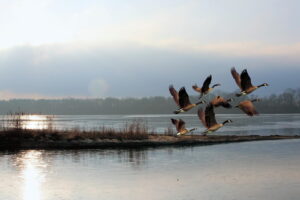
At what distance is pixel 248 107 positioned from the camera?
2.36 m

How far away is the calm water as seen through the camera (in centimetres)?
2539

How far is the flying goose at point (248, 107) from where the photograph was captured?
228 centimetres

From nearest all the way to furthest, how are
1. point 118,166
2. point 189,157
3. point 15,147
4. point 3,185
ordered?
point 3,185
point 118,166
point 189,157
point 15,147

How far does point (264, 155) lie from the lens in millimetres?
42594

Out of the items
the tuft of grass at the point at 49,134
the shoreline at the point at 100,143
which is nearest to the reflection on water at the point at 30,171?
the shoreline at the point at 100,143

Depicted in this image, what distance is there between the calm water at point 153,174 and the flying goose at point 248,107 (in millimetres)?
22124

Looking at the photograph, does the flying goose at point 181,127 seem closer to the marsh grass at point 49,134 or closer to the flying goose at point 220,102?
the flying goose at point 220,102

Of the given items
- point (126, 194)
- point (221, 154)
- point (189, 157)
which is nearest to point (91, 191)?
point (126, 194)

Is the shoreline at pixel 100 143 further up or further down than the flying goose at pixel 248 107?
further down

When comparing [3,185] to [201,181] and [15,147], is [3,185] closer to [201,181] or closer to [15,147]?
[201,181]

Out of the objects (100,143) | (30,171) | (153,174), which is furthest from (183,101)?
(100,143)

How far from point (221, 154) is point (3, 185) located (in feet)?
74.9

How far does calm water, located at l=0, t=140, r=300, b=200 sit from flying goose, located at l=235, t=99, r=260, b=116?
2212cm

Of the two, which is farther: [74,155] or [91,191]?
[74,155]
